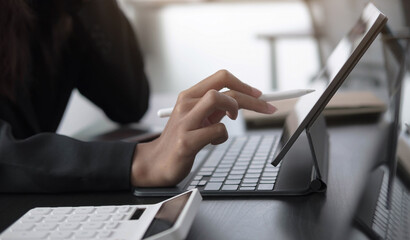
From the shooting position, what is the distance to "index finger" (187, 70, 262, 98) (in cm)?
74

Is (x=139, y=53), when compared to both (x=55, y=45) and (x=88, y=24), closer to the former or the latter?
(x=88, y=24)

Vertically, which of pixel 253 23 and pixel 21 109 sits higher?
pixel 21 109

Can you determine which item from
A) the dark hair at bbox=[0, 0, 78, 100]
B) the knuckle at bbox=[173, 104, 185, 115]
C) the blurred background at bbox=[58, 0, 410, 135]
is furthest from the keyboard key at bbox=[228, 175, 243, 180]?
the blurred background at bbox=[58, 0, 410, 135]

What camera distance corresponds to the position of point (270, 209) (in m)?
0.63

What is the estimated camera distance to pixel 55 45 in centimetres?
121

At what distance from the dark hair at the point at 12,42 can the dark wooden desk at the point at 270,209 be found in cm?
34

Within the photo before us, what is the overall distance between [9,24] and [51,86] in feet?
0.83

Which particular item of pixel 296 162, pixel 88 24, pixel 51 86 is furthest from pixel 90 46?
pixel 296 162

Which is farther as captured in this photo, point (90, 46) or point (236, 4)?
point (236, 4)

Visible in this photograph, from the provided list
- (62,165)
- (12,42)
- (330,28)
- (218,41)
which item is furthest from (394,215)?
(218,41)

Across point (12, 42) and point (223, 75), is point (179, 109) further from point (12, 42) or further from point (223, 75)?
point (12, 42)

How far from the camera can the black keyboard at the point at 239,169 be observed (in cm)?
70

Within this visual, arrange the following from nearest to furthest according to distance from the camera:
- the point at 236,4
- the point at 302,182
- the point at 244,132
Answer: the point at 302,182 < the point at 244,132 < the point at 236,4

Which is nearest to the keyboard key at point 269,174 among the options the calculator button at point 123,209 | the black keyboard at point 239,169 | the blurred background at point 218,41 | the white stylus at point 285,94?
the black keyboard at point 239,169
